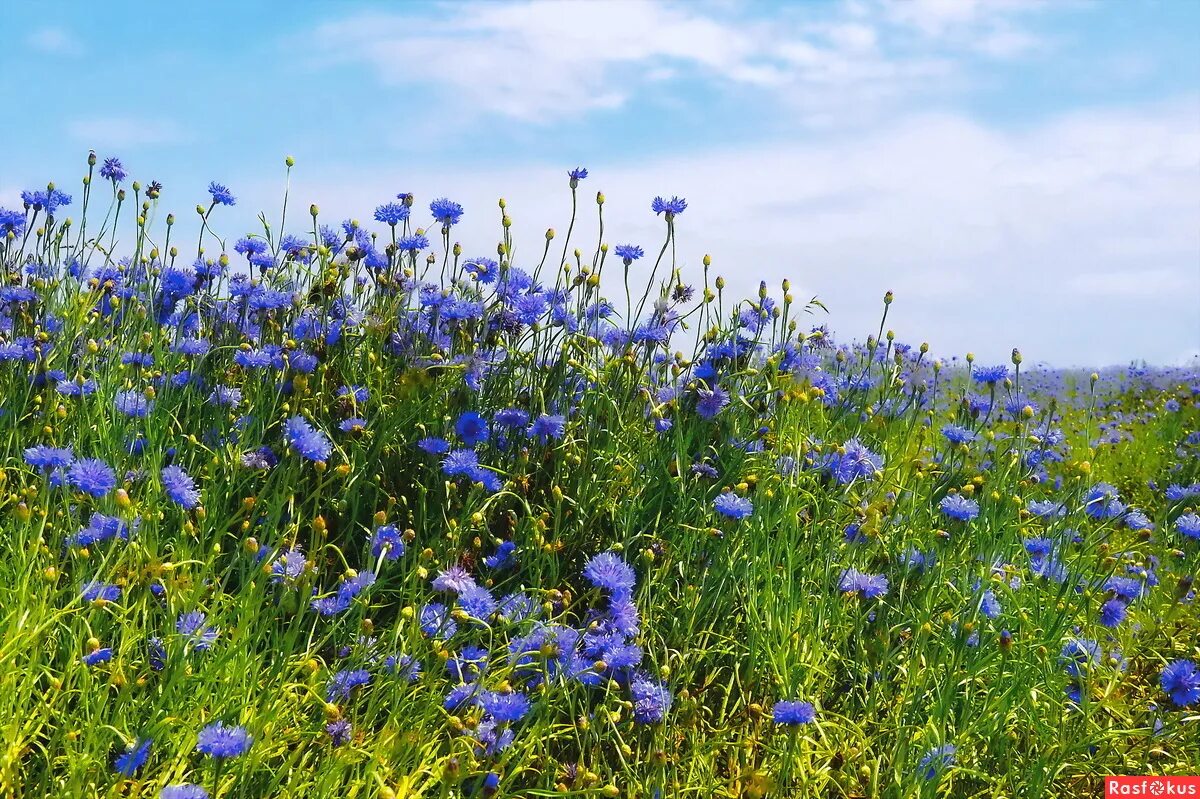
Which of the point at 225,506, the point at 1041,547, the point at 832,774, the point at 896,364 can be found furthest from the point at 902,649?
the point at 225,506

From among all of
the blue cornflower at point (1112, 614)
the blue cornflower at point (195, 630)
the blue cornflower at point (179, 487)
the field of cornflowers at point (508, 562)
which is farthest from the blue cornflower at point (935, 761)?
the blue cornflower at point (179, 487)

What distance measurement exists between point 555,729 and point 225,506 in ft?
3.53

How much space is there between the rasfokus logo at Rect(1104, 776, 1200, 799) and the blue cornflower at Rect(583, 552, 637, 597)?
1.31 m

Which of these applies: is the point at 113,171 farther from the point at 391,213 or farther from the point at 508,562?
the point at 508,562

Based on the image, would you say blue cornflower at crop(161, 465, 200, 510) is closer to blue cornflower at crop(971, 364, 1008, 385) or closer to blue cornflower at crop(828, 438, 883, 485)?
blue cornflower at crop(828, 438, 883, 485)

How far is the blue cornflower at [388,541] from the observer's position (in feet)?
8.13

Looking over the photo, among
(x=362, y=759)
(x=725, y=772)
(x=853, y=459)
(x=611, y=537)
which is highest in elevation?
(x=853, y=459)

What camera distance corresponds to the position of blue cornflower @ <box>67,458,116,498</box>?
7.49 feet

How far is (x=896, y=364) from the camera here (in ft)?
12.8

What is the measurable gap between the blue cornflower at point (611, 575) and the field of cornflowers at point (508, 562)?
0.01 meters

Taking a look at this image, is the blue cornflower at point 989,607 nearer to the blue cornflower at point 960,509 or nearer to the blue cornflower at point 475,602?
the blue cornflower at point 960,509

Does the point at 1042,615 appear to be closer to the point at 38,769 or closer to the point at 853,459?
the point at 853,459

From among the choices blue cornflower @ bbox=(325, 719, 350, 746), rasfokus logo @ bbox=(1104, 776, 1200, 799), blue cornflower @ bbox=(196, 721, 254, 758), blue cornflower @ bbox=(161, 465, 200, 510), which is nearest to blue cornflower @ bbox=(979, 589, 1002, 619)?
rasfokus logo @ bbox=(1104, 776, 1200, 799)

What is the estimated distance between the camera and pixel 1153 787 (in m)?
2.59
